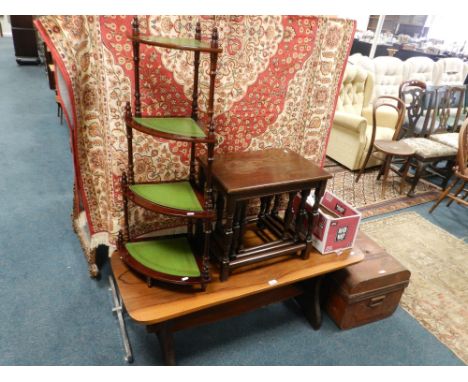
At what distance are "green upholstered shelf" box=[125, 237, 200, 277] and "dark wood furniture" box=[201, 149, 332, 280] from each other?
5.0 inches

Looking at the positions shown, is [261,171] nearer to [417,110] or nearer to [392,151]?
[392,151]

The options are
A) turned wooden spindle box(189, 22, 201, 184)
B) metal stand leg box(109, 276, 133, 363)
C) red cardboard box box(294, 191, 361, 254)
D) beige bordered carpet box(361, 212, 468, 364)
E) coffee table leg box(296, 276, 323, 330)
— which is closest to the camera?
turned wooden spindle box(189, 22, 201, 184)

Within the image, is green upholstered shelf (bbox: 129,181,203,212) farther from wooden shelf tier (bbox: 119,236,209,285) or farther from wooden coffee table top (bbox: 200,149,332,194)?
wooden shelf tier (bbox: 119,236,209,285)

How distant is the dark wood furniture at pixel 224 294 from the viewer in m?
1.37

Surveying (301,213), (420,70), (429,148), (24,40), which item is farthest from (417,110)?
(24,40)

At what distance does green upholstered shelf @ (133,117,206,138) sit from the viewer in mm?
1267

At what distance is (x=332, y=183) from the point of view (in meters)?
3.39

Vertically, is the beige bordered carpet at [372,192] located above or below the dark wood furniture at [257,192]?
below

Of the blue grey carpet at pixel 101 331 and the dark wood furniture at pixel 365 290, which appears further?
the dark wood furniture at pixel 365 290

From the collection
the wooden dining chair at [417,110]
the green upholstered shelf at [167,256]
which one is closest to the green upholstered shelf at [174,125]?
the green upholstered shelf at [167,256]

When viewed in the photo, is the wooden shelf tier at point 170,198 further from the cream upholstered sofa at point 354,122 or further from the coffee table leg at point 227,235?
the cream upholstered sofa at point 354,122

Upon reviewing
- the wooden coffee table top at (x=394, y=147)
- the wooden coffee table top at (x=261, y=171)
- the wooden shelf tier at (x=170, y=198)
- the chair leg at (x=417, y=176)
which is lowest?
the chair leg at (x=417, y=176)

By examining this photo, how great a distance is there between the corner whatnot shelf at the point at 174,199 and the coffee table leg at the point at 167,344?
22 centimetres

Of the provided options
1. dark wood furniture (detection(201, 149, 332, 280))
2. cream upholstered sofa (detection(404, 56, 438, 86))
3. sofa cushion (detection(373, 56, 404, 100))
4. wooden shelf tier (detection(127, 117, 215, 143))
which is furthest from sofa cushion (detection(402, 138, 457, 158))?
wooden shelf tier (detection(127, 117, 215, 143))
